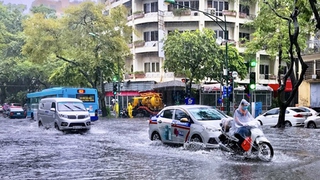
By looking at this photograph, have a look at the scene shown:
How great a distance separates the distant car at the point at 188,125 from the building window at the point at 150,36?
103 feet

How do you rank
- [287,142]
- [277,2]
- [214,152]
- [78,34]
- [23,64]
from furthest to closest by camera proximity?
[23,64] < [78,34] < [277,2] < [287,142] < [214,152]

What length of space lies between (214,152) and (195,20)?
3363cm

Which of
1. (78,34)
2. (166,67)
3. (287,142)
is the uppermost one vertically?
(78,34)

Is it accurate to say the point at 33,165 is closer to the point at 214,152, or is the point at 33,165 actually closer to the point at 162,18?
the point at 214,152

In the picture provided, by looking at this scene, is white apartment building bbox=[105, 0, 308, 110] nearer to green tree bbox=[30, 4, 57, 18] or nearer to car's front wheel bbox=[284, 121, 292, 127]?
car's front wheel bbox=[284, 121, 292, 127]

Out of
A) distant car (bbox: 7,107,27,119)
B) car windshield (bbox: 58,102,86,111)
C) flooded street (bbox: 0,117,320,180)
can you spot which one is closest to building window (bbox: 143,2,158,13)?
distant car (bbox: 7,107,27,119)

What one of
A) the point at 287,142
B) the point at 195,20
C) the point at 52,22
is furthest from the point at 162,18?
the point at 287,142

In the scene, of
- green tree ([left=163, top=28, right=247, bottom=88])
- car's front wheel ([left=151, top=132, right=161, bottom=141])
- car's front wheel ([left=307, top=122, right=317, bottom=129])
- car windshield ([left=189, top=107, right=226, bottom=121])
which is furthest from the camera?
green tree ([left=163, top=28, right=247, bottom=88])

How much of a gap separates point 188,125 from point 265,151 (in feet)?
9.56

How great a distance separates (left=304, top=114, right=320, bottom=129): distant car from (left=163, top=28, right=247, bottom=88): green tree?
14.2 metres

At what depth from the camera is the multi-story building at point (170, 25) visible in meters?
44.7

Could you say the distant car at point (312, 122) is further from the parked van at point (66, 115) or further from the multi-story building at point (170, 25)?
the multi-story building at point (170, 25)

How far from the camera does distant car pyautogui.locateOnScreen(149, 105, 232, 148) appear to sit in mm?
12406

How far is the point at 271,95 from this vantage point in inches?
1790
